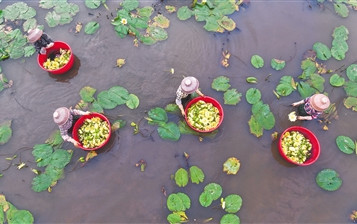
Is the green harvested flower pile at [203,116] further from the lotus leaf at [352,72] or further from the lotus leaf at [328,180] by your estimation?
the lotus leaf at [352,72]

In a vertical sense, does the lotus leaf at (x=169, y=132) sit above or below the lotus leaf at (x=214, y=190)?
above

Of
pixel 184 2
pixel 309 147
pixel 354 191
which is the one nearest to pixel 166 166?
pixel 309 147

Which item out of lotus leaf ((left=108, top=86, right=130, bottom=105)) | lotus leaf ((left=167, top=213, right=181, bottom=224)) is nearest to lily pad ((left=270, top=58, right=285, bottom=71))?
lotus leaf ((left=108, top=86, right=130, bottom=105))

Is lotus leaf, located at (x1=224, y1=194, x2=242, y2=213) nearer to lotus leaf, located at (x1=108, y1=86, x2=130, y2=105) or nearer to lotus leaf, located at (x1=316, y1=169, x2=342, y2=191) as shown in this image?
lotus leaf, located at (x1=316, y1=169, x2=342, y2=191)

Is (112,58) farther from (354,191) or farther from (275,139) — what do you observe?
(354,191)

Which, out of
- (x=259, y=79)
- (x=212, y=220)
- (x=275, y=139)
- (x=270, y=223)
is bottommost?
(x=212, y=220)

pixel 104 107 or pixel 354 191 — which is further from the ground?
pixel 354 191

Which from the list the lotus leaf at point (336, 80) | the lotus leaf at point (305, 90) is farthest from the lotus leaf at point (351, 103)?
the lotus leaf at point (305, 90)
